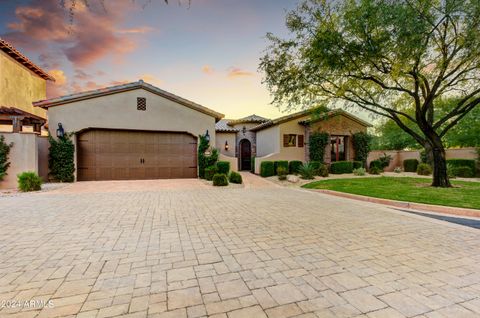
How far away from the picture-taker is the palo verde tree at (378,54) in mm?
8430

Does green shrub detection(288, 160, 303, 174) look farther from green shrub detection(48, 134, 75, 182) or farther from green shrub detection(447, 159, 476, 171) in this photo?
green shrub detection(48, 134, 75, 182)

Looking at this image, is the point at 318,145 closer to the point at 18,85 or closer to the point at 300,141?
the point at 300,141

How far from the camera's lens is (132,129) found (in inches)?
490

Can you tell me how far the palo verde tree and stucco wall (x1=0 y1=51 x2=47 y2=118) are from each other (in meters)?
16.1

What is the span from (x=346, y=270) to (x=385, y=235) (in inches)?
78.4

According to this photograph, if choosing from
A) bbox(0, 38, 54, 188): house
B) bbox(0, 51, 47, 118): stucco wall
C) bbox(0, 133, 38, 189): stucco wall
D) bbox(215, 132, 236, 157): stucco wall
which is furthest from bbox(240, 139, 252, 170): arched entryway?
bbox(0, 51, 47, 118): stucco wall

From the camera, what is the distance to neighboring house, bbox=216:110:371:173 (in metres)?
16.6

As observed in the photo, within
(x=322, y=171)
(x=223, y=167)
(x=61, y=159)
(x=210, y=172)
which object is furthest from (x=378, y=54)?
(x=61, y=159)

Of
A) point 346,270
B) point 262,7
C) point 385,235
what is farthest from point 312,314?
point 262,7

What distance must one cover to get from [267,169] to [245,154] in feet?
19.3

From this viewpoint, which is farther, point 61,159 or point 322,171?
point 322,171

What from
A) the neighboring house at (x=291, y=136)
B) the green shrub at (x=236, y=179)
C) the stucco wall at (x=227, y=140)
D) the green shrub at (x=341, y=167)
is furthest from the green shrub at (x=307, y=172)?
the stucco wall at (x=227, y=140)

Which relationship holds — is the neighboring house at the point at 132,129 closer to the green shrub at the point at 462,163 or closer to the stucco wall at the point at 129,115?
the stucco wall at the point at 129,115

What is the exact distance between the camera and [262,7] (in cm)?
852
